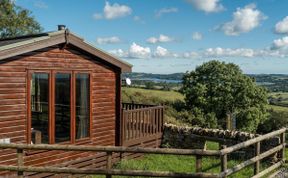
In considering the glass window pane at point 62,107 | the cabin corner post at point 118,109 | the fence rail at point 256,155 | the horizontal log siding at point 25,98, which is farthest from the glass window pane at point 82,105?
the fence rail at point 256,155

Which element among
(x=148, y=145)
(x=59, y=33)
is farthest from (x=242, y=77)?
(x=59, y=33)

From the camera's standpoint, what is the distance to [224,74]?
150 feet

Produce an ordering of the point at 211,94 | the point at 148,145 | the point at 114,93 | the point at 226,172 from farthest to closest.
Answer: the point at 211,94 → the point at 148,145 → the point at 114,93 → the point at 226,172

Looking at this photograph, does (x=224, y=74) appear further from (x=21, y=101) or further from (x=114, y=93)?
(x=21, y=101)

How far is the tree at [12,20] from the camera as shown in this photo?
106ft

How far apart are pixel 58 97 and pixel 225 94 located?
33.9 metres

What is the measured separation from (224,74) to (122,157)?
33.6 meters

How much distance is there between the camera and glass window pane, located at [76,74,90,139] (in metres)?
12.1

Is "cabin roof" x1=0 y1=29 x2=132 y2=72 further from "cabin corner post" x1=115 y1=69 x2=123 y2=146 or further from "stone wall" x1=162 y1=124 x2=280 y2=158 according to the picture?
"stone wall" x1=162 y1=124 x2=280 y2=158

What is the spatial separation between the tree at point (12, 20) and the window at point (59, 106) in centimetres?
2257

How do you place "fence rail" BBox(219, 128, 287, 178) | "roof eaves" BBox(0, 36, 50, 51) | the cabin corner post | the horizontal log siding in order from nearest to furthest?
"fence rail" BBox(219, 128, 287, 178) → "roof eaves" BBox(0, 36, 50, 51) → the horizontal log siding → the cabin corner post

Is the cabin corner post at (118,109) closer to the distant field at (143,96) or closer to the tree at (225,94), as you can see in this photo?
the distant field at (143,96)

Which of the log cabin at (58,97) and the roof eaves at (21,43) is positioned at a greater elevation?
the roof eaves at (21,43)

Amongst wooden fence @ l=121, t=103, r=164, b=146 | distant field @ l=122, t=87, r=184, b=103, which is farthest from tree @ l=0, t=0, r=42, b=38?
wooden fence @ l=121, t=103, r=164, b=146
